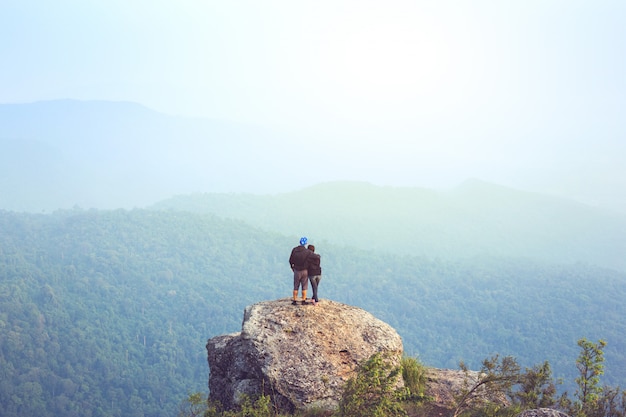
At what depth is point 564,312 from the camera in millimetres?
150500

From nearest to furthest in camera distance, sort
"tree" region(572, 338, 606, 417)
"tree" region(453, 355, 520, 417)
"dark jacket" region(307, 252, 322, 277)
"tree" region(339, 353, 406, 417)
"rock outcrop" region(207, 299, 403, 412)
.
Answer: "tree" region(339, 353, 406, 417)
"tree" region(453, 355, 520, 417)
"tree" region(572, 338, 606, 417)
"rock outcrop" region(207, 299, 403, 412)
"dark jacket" region(307, 252, 322, 277)

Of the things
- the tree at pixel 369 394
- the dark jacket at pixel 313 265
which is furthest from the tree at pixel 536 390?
the dark jacket at pixel 313 265

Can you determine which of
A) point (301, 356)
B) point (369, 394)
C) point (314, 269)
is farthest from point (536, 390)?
point (314, 269)

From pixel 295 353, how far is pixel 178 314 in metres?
151

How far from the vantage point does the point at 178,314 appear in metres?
154

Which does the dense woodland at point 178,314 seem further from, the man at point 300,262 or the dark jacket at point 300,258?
the dark jacket at point 300,258

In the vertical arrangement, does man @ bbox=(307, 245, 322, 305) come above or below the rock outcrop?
above

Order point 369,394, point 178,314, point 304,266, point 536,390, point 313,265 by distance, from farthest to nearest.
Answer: point 178,314 → point 313,265 → point 304,266 → point 536,390 → point 369,394

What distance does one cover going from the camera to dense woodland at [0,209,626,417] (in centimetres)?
10700

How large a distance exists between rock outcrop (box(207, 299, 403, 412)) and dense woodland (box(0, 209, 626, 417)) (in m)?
97.4

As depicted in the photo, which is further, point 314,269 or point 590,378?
point 314,269

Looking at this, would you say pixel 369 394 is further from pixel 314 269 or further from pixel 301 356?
pixel 314 269

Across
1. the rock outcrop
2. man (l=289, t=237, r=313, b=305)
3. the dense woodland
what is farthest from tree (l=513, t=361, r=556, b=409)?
the dense woodland

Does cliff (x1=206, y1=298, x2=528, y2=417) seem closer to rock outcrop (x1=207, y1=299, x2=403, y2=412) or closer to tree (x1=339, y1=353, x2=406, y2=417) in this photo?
rock outcrop (x1=207, y1=299, x2=403, y2=412)
